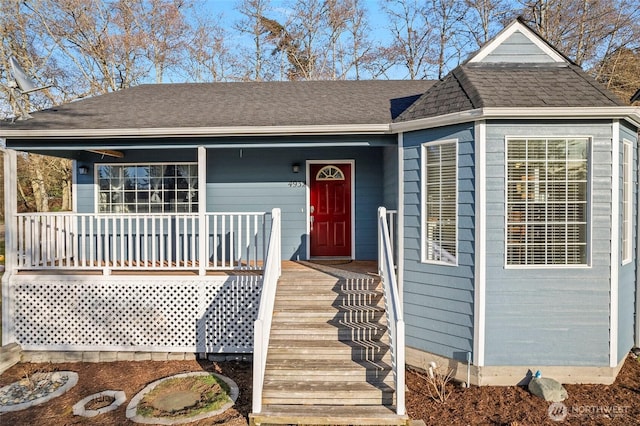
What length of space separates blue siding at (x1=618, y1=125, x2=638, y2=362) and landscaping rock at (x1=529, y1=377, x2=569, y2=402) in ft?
4.12

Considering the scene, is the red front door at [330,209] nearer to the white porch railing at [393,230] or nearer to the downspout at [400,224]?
the white porch railing at [393,230]

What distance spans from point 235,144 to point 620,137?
5537 millimetres

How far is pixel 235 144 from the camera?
20.6 ft

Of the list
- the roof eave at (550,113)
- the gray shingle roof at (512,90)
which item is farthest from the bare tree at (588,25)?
the roof eave at (550,113)

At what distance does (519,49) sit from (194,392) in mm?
6819

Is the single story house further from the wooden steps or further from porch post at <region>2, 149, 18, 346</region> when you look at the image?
the wooden steps

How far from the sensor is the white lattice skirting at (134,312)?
5.97m

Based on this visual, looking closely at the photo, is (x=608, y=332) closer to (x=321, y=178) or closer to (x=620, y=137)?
(x=620, y=137)

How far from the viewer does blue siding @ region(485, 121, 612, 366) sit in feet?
16.2

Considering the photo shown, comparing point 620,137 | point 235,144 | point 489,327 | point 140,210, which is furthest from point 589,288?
point 140,210

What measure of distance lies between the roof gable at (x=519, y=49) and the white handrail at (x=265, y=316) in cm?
419

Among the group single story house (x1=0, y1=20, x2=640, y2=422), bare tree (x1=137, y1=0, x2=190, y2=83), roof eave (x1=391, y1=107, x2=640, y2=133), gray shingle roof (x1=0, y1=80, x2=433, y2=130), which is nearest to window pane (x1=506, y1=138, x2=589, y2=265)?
single story house (x1=0, y1=20, x2=640, y2=422)

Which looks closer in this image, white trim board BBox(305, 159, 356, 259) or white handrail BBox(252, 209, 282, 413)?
white handrail BBox(252, 209, 282, 413)

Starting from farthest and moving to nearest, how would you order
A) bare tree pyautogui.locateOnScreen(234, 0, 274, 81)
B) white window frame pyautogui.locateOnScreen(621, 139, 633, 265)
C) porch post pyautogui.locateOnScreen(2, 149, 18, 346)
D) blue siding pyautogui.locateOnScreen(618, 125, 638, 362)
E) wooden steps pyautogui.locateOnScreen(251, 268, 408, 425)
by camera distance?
bare tree pyautogui.locateOnScreen(234, 0, 274, 81)
porch post pyautogui.locateOnScreen(2, 149, 18, 346)
white window frame pyautogui.locateOnScreen(621, 139, 633, 265)
blue siding pyautogui.locateOnScreen(618, 125, 638, 362)
wooden steps pyautogui.locateOnScreen(251, 268, 408, 425)
